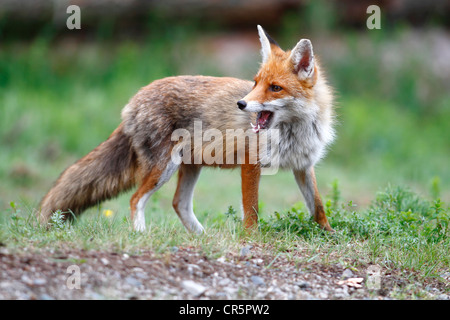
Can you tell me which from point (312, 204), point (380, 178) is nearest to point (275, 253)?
point (312, 204)

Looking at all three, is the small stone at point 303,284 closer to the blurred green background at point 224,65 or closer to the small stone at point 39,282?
the small stone at point 39,282

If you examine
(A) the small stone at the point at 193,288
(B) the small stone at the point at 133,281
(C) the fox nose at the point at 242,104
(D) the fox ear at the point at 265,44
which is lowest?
(A) the small stone at the point at 193,288

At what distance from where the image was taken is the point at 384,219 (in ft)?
18.4

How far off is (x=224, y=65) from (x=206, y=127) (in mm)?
7969

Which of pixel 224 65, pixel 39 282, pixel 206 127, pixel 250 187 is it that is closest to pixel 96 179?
pixel 206 127

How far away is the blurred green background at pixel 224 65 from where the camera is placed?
11.4m

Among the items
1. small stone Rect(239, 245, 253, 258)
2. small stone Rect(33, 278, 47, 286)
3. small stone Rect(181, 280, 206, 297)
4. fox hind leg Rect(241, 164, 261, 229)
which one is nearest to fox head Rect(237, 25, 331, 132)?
fox hind leg Rect(241, 164, 261, 229)

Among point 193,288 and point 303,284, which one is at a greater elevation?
point 193,288

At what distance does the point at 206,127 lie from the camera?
6082 mm

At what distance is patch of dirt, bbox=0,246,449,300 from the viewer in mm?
3646

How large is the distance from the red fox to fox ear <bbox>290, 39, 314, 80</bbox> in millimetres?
10

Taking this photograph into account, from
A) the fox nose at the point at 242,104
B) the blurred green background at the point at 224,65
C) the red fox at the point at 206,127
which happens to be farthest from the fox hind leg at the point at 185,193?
the blurred green background at the point at 224,65

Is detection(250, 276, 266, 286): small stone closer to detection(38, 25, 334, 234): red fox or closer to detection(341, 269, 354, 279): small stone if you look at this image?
detection(341, 269, 354, 279): small stone

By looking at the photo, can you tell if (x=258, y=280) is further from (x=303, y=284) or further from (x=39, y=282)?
(x=39, y=282)
